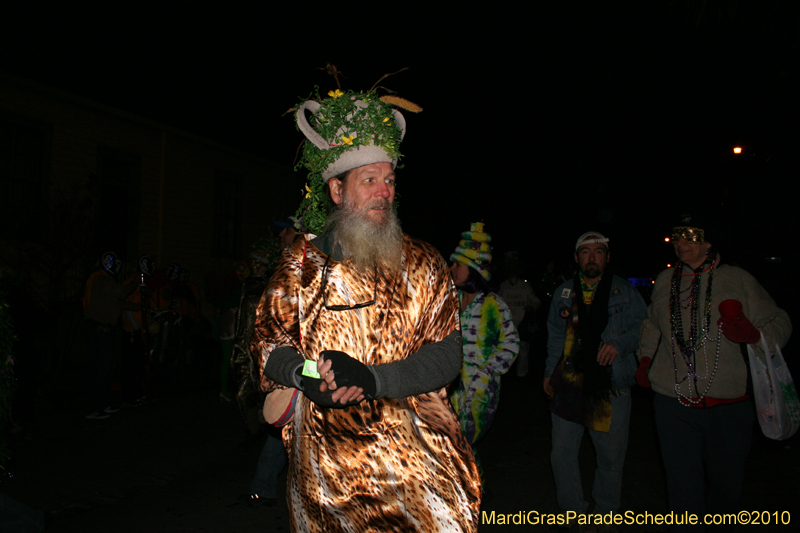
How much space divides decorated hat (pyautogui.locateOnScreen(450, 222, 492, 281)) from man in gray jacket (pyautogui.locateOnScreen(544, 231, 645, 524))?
30.7 inches

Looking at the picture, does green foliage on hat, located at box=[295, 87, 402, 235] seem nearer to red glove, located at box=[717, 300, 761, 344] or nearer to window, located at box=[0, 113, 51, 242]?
red glove, located at box=[717, 300, 761, 344]

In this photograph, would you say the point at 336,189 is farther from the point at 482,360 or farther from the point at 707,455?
the point at 707,455

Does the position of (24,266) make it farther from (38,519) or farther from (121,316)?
(38,519)

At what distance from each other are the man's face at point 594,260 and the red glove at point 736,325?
1118 mm

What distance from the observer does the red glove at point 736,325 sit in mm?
3369

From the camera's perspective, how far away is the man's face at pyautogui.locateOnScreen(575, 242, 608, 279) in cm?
445

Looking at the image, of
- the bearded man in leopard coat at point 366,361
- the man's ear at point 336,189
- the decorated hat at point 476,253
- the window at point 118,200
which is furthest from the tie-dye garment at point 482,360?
the window at point 118,200

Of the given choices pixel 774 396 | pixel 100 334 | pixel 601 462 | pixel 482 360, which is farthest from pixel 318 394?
pixel 100 334

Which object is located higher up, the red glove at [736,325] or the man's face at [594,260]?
the man's face at [594,260]

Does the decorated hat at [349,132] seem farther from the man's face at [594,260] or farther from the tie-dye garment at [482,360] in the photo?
the man's face at [594,260]

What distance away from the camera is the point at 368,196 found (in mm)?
2178

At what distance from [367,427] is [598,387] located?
270 cm

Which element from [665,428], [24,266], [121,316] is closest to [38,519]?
[665,428]

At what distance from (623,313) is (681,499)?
4.36 feet
